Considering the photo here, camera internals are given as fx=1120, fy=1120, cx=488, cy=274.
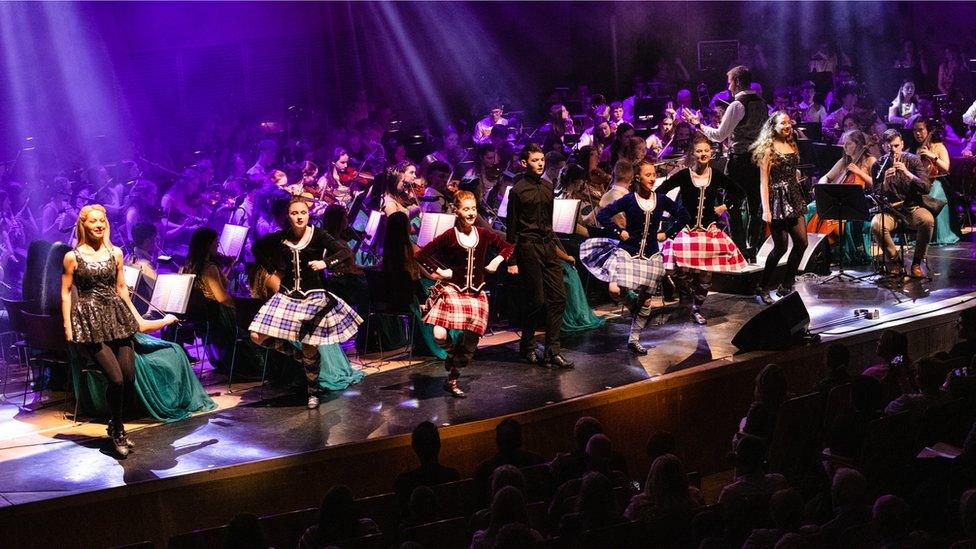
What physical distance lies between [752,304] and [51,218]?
6.80 metres

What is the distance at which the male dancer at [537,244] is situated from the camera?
26.0 ft

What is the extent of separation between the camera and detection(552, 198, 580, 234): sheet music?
950cm

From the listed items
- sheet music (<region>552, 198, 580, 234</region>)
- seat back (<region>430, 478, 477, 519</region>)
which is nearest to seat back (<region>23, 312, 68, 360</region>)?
seat back (<region>430, 478, 477, 519</region>)

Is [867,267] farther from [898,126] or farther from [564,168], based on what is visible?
[898,126]

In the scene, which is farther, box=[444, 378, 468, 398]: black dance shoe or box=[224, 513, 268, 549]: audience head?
box=[444, 378, 468, 398]: black dance shoe

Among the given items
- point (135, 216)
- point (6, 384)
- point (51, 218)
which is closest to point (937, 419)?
point (6, 384)

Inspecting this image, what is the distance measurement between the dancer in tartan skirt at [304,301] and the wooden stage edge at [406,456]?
3.18 feet

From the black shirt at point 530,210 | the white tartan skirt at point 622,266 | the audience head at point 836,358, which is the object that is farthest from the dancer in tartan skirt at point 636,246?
the audience head at point 836,358

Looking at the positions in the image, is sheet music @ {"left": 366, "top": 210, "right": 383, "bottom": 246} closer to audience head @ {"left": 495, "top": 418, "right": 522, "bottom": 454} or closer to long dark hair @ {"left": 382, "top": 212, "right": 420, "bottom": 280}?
long dark hair @ {"left": 382, "top": 212, "right": 420, "bottom": 280}

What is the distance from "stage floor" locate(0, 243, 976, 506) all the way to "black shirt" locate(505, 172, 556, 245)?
100 centimetres

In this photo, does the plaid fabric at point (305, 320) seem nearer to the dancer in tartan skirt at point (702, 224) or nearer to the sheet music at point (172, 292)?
the sheet music at point (172, 292)

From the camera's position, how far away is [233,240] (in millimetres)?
9281

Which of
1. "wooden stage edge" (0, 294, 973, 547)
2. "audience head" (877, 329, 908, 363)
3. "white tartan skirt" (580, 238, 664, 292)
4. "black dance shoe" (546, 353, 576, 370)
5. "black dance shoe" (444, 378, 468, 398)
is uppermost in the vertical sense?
"white tartan skirt" (580, 238, 664, 292)

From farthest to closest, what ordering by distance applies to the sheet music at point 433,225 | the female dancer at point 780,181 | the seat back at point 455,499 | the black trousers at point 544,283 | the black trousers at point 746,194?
the black trousers at point 746,194 → the female dancer at point 780,181 → the sheet music at point 433,225 → the black trousers at point 544,283 → the seat back at point 455,499
